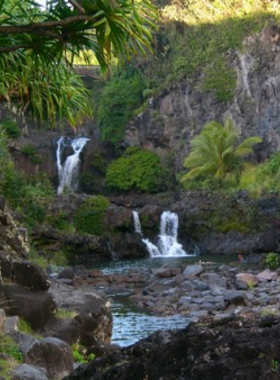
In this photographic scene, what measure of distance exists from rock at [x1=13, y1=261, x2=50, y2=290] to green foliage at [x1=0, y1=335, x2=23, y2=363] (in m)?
1.62

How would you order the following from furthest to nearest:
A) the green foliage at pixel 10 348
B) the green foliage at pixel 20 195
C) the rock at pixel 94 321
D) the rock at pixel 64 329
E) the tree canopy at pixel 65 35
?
1. the green foliage at pixel 20 195
2. the rock at pixel 94 321
3. the rock at pixel 64 329
4. the green foliage at pixel 10 348
5. the tree canopy at pixel 65 35

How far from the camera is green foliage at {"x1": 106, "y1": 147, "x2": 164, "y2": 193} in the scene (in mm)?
35438

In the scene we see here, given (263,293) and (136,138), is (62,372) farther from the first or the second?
(136,138)

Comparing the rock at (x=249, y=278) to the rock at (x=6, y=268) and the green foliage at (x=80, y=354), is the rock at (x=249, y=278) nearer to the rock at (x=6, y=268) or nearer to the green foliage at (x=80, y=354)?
the green foliage at (x=80, y=354)

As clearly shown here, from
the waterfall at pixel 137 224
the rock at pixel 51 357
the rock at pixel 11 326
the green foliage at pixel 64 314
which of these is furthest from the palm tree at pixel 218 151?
the rock at pixel 51 357

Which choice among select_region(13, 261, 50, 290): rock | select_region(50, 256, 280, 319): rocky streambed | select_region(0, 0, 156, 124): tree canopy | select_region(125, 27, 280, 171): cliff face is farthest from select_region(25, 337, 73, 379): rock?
select_region(125, 27, 280, 171): cliff face

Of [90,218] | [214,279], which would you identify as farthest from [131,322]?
[90,218]

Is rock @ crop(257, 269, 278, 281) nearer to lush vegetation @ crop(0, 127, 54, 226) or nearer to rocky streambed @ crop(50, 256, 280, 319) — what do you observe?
rocky streambed @ crop(50, 256, 280, 319)

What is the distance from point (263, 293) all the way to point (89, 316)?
7.91 metres

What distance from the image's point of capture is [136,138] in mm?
37656

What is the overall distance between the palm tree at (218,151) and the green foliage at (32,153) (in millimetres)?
8694

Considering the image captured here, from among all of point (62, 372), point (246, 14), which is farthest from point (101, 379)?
point (246, 14)

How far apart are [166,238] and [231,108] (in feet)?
28.9

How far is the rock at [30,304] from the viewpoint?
7.27 metres
